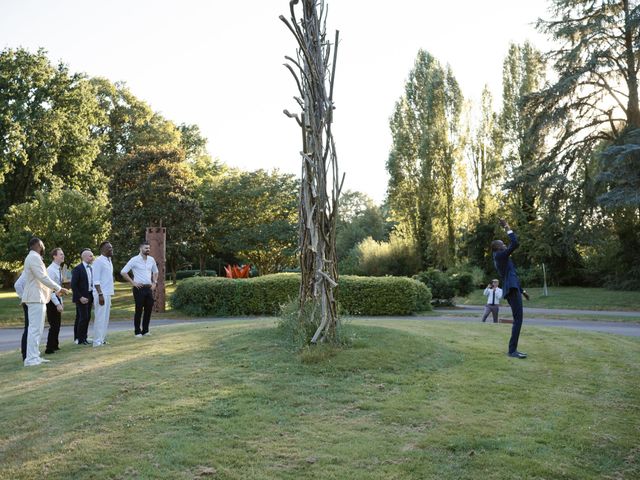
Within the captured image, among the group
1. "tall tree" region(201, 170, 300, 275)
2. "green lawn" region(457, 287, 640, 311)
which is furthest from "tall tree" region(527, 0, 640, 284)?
"tall tree" region(201, 170, 300, 275)

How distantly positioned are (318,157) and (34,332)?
5269mm

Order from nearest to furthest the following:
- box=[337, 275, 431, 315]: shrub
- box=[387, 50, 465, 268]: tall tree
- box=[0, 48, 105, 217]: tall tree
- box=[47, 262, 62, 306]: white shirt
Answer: box=[47, 262, 62, 306]: white shirt
box=[337, 275, 431, 315]: shrub
box=[0, 48, 105, 217]: tall tree
box=[387, 50, 465, 268]: tall tree

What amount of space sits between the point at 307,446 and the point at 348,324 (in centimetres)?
488

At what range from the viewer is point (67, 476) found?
4570 millimetres

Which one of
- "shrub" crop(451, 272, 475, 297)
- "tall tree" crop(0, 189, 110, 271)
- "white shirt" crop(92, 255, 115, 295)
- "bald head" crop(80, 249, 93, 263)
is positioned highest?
"tall tree" crop(0, 189, 110, 271)

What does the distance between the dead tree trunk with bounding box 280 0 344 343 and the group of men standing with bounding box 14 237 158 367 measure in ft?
14.0

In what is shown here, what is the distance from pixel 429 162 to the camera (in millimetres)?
40062

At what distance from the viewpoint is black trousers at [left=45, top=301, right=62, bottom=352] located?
1067 centimetres

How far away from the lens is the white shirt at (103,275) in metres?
11.5

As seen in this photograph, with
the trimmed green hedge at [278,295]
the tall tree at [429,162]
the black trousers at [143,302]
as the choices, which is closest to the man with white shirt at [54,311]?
the black trousers at [143,302]

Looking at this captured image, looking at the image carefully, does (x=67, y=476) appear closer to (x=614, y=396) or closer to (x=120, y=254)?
(x=614, y=396)

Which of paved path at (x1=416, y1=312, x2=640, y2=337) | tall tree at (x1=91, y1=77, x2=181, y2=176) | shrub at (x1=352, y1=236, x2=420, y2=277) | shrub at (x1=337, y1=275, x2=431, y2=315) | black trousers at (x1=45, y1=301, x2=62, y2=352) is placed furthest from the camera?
tall tree at (x1=91, y1=77, x2=181, y2=176)

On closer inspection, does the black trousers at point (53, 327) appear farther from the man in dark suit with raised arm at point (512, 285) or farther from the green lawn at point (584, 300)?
the green lawn at point (584, 300)

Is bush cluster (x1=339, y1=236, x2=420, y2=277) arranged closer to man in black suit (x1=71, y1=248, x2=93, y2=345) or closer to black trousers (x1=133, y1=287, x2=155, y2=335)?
black trousers (x1=133, y1=287, x2=155, y2=335)
